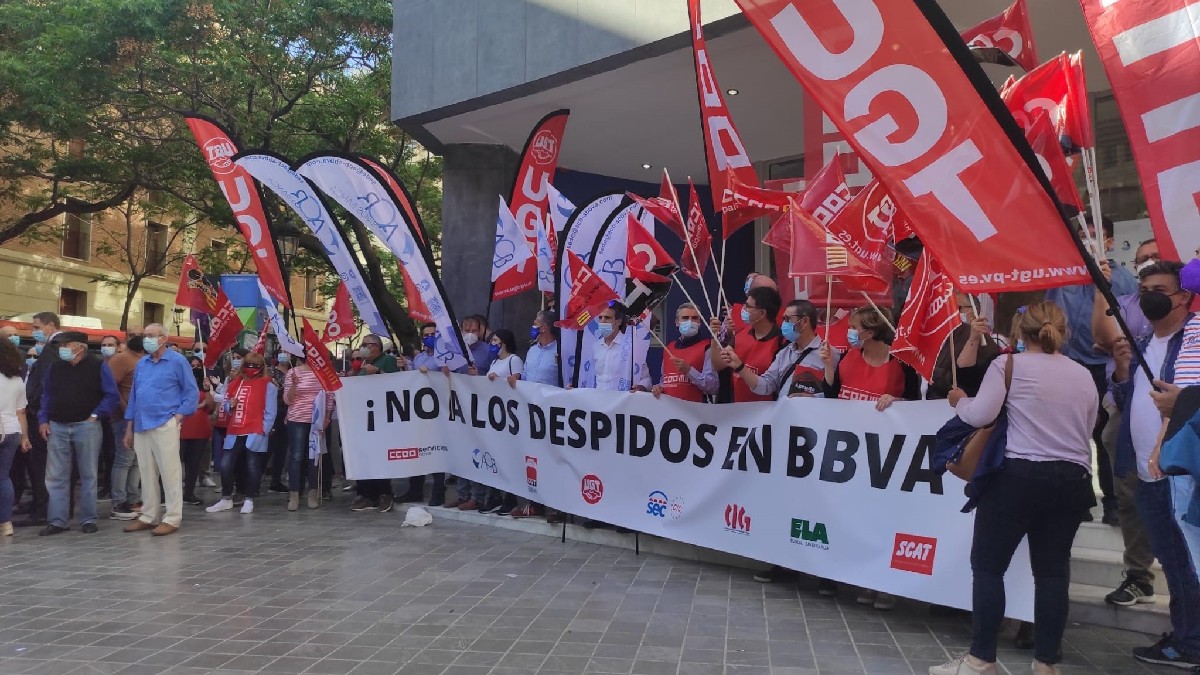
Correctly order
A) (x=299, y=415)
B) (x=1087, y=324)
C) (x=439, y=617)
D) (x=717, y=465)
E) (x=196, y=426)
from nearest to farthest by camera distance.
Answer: (x=439, y=617)
(x=1087, y=324)
(x=717, y=465)
(x=299, y=415)
(x=196, y=426)

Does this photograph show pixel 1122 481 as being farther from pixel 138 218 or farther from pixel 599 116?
pixel 138 218

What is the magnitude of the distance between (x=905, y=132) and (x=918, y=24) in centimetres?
47

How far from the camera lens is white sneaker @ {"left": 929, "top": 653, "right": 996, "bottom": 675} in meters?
4.23

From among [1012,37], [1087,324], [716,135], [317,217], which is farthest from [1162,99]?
[317,217]

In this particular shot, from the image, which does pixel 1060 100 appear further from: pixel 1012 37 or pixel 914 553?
pixel 914 553

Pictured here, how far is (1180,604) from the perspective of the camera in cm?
462

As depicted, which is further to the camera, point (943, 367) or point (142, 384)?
point (142, 384)

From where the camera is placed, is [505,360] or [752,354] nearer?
[752,354]

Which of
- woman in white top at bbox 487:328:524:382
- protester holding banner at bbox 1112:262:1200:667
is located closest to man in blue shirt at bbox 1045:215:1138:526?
protester holding banner at bbox 1112:262:1200:667

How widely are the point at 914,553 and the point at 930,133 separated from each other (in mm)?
2658

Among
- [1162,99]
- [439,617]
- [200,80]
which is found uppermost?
[200,80]

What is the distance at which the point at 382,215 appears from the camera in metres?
9.09

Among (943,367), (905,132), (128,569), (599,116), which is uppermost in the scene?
(599,116)

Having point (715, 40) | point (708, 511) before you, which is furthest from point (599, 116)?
point (708, 511)
